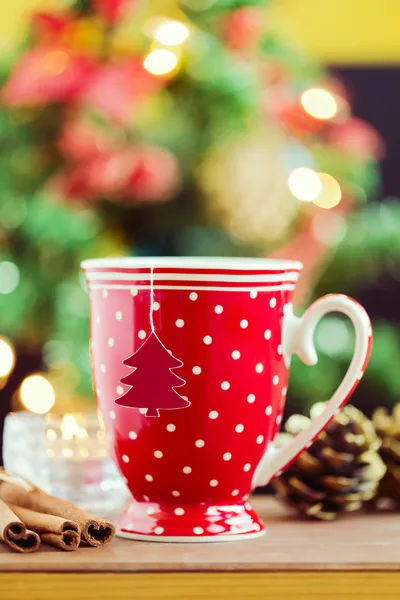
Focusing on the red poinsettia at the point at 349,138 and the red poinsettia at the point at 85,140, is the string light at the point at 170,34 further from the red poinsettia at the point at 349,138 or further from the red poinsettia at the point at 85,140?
the red poinsettia at the point at 349,138

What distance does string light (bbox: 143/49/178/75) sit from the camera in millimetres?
1227

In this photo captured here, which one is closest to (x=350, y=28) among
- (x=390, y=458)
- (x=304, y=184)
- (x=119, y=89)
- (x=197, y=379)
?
(x=304, y=184)

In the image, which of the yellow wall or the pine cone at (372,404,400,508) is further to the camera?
the yellow wall

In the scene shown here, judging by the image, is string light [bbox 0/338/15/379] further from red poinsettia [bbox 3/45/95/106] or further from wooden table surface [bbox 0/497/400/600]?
wooden table surface [bbox 0/497/400/600]

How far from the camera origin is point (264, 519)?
64 cm

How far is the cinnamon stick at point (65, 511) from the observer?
535 millimetres

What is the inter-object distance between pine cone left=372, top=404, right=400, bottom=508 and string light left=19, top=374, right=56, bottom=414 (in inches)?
28.3

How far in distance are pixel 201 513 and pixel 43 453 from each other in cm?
18

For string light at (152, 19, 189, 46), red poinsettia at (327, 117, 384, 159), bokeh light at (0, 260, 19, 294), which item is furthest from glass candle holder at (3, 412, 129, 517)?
red poinsettia at (327, 117, 384, 159)

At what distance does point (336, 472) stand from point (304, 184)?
0.71 m

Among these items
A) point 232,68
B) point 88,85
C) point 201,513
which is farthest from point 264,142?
point 201,513

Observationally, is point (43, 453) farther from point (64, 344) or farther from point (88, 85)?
point (88, 85)

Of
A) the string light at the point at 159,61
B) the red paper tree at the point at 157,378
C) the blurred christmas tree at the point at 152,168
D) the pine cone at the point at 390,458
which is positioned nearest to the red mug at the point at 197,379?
the red paper tree at the point at 157,378

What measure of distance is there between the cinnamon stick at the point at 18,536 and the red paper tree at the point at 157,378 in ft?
0.30
